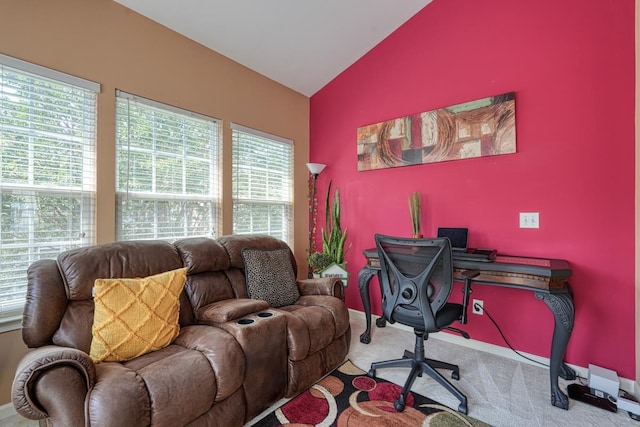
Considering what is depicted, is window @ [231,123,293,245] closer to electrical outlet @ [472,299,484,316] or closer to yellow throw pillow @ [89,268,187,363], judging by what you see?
yellow throw pillow @ [89,268,187,363]

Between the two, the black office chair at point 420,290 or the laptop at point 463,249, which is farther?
the laptop at point 463,249

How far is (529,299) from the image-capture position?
2352 millimetres

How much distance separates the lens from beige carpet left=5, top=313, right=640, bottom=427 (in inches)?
65.7

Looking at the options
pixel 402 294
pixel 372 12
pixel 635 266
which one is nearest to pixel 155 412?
pixel 402 294

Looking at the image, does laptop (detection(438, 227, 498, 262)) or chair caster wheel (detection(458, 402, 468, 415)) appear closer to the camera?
chair caster wheel (detection(458, 402, 468, 415))

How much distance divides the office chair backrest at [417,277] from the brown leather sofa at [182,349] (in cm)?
51

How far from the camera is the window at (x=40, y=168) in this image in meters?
1.76

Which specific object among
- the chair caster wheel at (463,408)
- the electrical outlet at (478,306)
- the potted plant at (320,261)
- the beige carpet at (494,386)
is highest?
the potted plant at (320,261)

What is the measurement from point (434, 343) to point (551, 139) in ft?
6.47

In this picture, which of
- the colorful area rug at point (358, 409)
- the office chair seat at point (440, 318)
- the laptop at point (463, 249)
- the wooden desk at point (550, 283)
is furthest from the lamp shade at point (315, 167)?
the colorful area rug at point (358, 409)

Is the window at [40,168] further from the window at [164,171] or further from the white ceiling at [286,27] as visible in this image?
the white ceiling at [286,27]

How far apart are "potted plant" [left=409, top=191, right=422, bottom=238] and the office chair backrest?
0.90 m

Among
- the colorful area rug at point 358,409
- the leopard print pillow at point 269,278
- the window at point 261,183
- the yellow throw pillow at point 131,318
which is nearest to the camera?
the yellow throw pillow at point 131,318

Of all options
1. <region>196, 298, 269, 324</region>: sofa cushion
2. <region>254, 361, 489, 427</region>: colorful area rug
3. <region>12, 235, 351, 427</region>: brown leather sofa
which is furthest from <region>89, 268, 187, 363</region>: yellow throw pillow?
<region>254, 361, 489, 427</region>: colorful area rug
